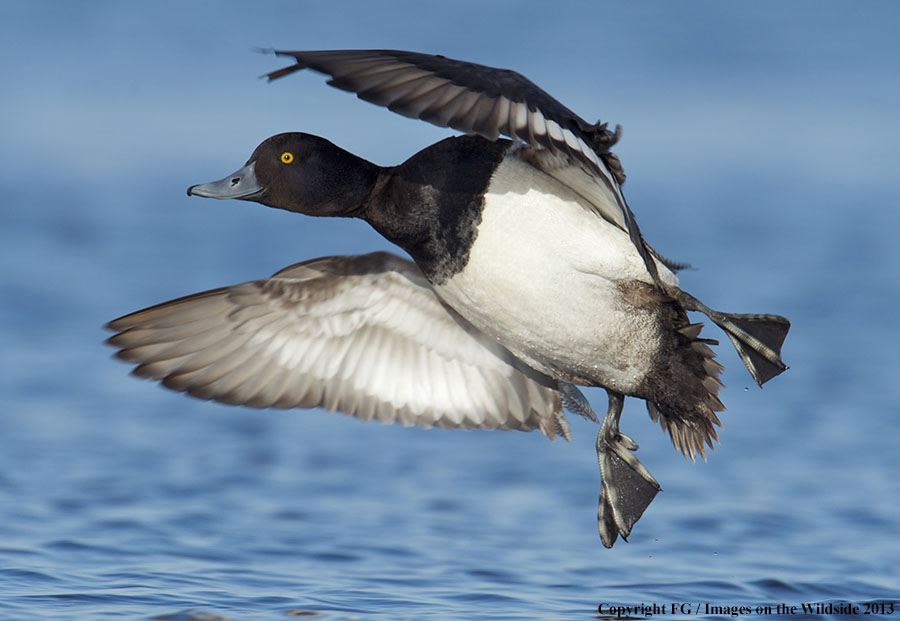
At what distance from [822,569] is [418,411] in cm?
178

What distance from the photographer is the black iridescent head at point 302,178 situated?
4.32 m

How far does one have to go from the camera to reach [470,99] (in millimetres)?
3367

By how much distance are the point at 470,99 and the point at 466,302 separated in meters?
1.01

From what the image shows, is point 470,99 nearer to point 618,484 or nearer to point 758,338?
point 758,338

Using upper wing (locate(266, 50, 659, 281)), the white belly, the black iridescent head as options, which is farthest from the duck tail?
the black iridescent head

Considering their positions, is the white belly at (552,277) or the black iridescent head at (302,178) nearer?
the white belly at (552,277)

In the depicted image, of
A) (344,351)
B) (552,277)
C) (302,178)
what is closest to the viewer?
(552,277)

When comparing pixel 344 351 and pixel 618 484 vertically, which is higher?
pixel 344 351

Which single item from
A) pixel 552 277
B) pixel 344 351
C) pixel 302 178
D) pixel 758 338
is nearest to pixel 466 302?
pixel 552 277

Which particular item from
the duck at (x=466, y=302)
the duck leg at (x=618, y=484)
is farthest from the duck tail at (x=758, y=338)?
the duck leg at (x=618, y=484)

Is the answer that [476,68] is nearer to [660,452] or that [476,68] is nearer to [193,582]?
[193,582]

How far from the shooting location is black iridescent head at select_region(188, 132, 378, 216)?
14.2 feet

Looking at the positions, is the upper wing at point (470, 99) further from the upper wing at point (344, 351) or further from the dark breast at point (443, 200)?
the upper wing at point (344, 351)

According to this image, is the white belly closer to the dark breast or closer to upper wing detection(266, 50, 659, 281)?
the dark breast
